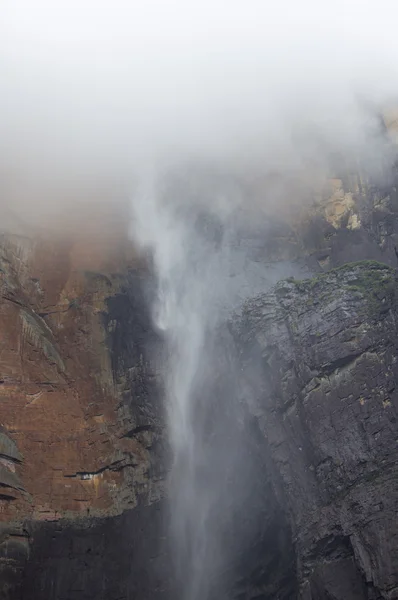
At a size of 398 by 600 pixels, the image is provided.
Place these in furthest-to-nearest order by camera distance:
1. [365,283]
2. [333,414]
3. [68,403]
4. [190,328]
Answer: [190,328]
[365,283]
[68,403]
[333,414]

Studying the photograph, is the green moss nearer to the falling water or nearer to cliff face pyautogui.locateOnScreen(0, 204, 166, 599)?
the falling water

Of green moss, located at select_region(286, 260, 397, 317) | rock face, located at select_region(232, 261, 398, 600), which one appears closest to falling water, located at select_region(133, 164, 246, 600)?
rock face, located at select_region(232, 261, 398, 600)

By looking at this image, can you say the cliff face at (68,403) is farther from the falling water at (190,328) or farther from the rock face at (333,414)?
the rock face at (333,414)

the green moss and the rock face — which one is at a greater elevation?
the green moss

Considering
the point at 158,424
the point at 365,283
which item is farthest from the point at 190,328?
the point at 365,283

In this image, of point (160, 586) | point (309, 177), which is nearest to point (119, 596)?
point (160, 586)

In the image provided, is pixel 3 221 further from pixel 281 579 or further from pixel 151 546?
pixel 281 579

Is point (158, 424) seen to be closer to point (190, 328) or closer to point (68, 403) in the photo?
point (68, 403)
